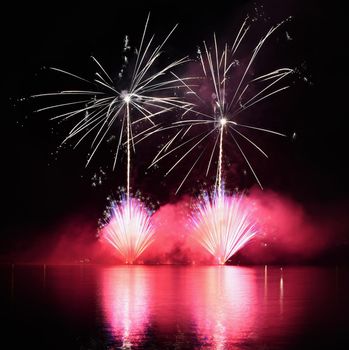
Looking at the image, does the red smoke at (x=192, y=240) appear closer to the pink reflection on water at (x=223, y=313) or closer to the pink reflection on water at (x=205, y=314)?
the pink reflection on water at (x=205, y=314)

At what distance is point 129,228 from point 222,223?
7758 millimetres

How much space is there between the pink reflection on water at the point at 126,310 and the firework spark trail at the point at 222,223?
16567 millimetres

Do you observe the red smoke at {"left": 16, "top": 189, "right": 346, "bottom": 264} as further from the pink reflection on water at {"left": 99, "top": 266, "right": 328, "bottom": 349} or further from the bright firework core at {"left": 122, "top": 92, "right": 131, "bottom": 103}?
the pink reflection on water at {"left": 99, "top": 266, "right": 328, "bottom": 349}

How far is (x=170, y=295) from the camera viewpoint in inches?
940

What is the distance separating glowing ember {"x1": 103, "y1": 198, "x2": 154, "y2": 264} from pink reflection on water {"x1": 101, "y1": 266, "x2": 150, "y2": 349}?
1868cm

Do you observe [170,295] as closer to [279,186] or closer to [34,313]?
[34,313]

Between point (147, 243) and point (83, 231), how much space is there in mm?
12152

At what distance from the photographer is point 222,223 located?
4472 centimetres

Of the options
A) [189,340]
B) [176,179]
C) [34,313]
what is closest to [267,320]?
[189,340]

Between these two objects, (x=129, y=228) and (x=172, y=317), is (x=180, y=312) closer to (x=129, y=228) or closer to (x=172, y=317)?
(x=172, y=317)

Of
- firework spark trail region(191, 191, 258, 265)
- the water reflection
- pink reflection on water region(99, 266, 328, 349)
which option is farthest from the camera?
firework spark trail region(191, 191, 258, 265)

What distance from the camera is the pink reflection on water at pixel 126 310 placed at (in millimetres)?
14375

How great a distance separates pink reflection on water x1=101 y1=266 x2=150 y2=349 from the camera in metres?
14.4

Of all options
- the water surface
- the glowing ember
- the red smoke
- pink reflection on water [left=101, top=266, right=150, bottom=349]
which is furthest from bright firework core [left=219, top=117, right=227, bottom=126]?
the red smoke
